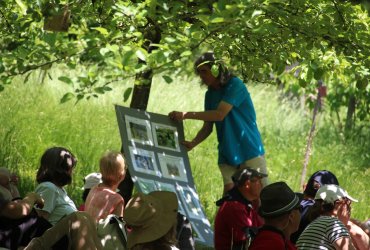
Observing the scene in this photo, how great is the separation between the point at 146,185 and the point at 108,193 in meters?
0.87

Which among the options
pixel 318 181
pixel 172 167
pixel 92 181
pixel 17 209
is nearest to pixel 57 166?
pixel 92 181

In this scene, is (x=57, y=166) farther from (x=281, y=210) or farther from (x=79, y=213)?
(x=281, y=210)

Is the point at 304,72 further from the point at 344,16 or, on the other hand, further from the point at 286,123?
the point at 286,123

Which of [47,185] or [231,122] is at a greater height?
[47,185]

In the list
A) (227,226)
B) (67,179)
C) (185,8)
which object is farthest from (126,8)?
(227,226)

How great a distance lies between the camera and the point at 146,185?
767 cm

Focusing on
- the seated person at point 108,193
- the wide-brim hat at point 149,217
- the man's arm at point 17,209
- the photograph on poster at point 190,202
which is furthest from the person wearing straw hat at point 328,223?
the man's arm at point 17,209

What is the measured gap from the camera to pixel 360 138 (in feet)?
56.2

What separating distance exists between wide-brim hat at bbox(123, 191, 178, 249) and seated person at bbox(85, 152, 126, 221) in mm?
1176

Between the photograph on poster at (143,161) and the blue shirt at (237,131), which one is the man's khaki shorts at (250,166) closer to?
the blue shirt at (237,131)

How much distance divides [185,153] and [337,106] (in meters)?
10.3

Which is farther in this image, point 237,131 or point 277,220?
point 237,131

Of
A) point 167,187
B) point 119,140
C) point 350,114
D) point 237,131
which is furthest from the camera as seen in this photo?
point 350,114

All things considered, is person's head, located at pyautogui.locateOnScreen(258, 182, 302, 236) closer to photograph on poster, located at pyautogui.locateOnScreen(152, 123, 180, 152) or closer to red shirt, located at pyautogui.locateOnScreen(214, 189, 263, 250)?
red shirt, located at pyautogui.locateOnScreen(214, 189, 263, 250)
